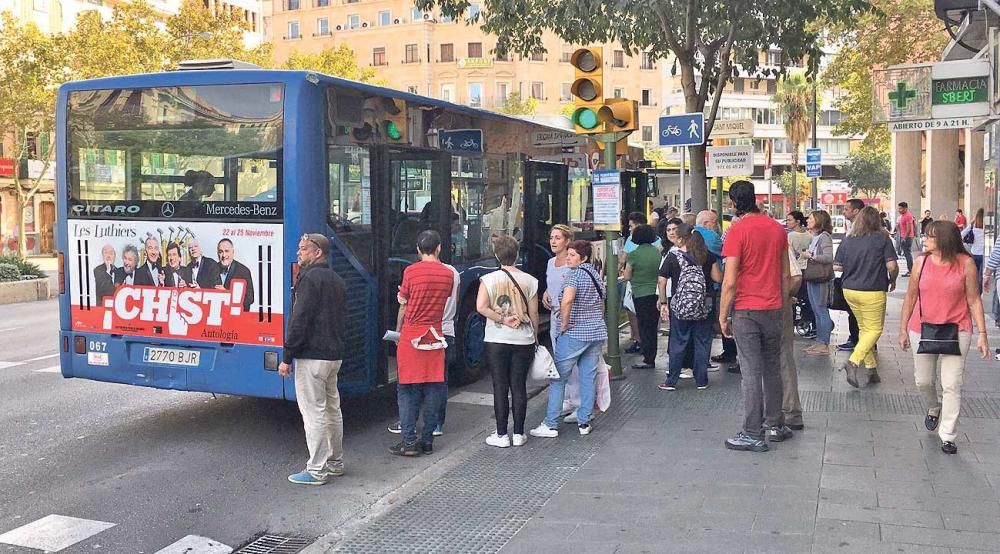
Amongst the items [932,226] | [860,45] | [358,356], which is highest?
[860,45]

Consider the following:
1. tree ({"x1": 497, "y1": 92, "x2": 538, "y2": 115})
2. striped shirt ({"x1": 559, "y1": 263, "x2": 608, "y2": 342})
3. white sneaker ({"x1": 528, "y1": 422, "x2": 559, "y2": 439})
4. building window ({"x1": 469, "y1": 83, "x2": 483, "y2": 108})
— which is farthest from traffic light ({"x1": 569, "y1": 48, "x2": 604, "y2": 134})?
building window ({"x1": 469, "y1": 83, "x2": 483, "y2": 108})

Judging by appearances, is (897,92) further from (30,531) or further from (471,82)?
(471,82)

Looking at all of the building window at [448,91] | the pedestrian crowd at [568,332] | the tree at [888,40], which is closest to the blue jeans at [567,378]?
the pedestrian crowd at [568,332]

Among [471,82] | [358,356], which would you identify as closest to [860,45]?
[358,356]

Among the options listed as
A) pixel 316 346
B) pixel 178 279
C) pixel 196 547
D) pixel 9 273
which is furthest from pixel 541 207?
pixel 9 273

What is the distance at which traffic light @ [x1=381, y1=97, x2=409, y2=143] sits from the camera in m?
8.65

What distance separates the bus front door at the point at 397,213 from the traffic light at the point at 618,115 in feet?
5.42

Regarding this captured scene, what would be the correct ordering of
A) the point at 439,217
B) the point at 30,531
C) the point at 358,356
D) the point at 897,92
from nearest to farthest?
the point at 30,531, the point at 358,356, the point at 439,217, the point at 897,92

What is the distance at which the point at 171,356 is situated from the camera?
25.9ft

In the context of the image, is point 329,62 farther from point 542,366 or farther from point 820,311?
point 542,366

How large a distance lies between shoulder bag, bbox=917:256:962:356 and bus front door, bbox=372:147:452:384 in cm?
413

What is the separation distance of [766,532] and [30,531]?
163 inches

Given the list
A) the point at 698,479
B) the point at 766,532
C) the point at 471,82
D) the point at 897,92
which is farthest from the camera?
the point at 471,82

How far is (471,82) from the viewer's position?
7781cm
